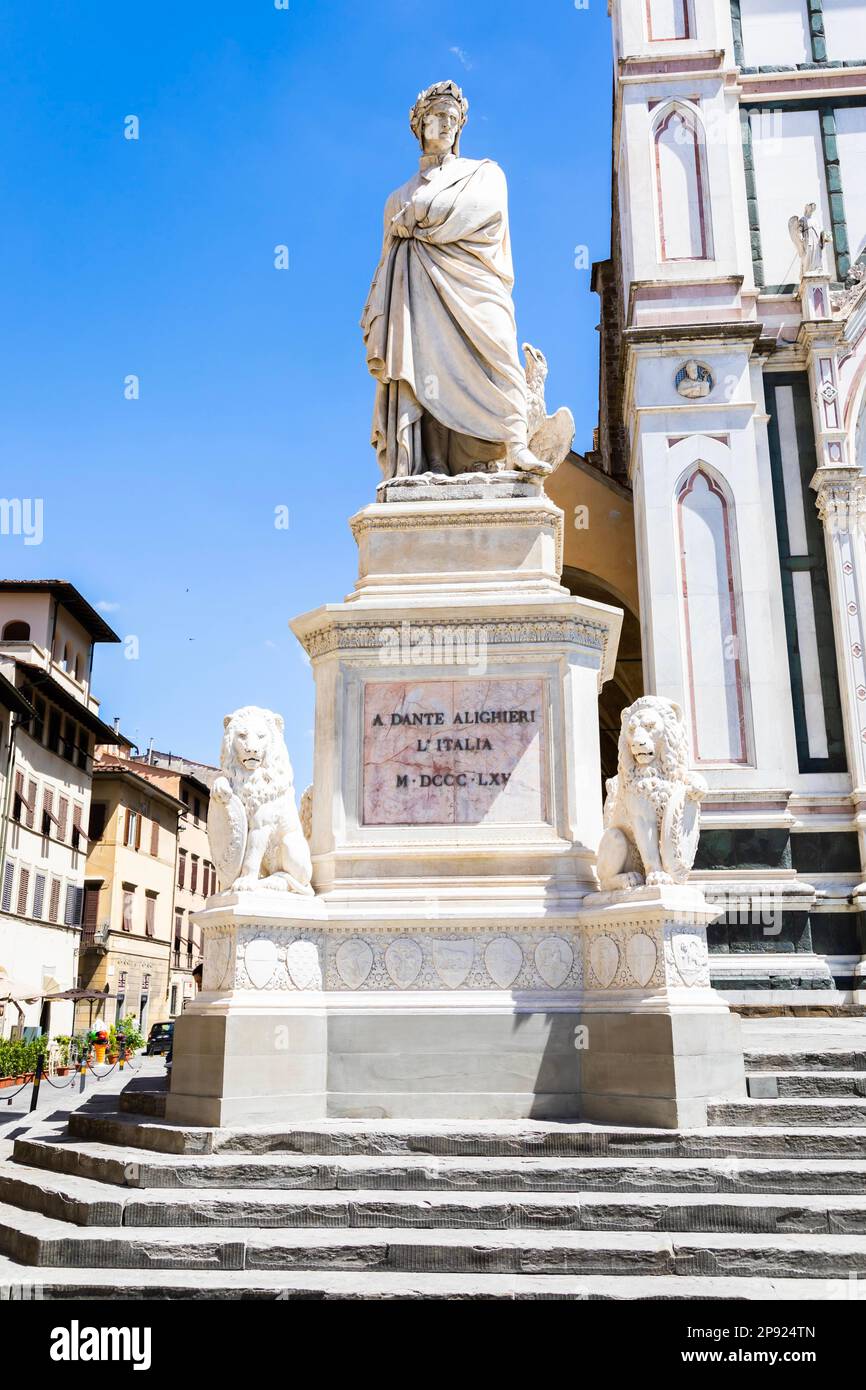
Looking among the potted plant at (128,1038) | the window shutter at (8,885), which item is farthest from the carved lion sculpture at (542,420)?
the window shutter at (8,885)

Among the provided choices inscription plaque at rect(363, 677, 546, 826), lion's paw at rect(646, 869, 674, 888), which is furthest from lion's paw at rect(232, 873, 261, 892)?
lion's paw at rect(646, 869, 674, 888)

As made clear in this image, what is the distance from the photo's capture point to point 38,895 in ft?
127

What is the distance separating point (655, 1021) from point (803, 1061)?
1221 millimetres

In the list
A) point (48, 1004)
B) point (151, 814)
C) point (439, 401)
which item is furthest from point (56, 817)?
point (439, 401)

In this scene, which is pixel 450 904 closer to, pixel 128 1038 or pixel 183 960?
pixel 128 1038

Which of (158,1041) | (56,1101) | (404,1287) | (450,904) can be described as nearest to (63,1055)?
(158,1041)

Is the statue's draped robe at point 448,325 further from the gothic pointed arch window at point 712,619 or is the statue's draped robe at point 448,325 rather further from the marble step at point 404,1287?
the marble step at point 404,1287

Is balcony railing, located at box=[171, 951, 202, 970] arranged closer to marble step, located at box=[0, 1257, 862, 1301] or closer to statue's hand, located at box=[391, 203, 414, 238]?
statue's hand, located at box=[391, 203, 414, 238]

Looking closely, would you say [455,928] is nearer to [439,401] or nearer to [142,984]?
[439,401]
